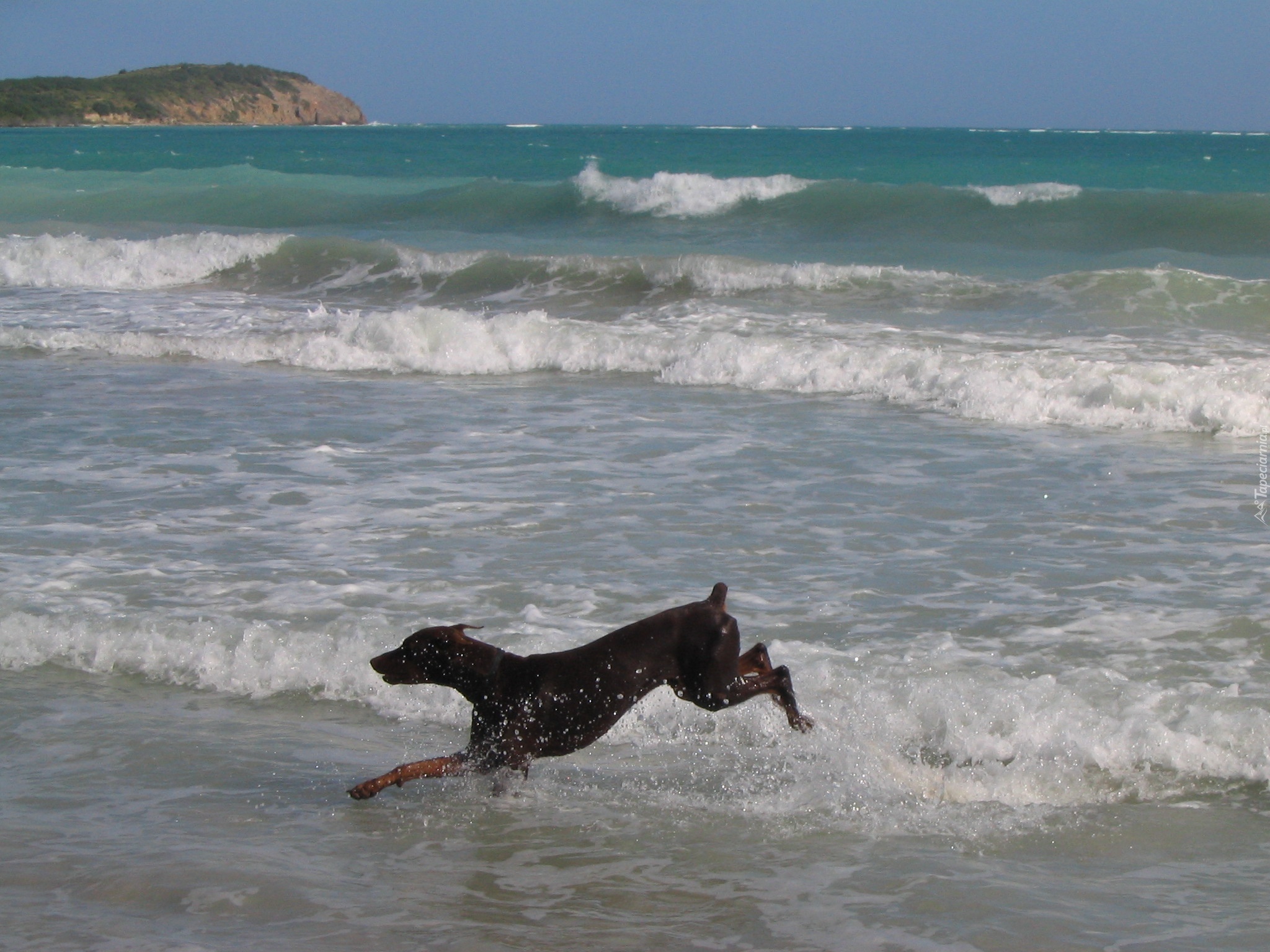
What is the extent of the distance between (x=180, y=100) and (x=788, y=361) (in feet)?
489

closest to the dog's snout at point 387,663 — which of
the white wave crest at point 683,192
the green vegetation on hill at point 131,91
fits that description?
the white wave crest at point 683,192

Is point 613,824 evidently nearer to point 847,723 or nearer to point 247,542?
point 847,723

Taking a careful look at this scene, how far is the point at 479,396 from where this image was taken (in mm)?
12297

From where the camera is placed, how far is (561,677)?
4.29 m

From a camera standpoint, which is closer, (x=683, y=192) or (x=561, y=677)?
(x=561, y=677)

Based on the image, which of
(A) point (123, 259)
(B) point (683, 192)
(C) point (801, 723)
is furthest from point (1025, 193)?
(C) point (801, 723)

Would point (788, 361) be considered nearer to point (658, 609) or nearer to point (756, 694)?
point (658, 609)

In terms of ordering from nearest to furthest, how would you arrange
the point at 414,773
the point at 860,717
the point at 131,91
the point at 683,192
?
the point at 414,773, the point at 860,717, the point at 683,192, the point at 131,91

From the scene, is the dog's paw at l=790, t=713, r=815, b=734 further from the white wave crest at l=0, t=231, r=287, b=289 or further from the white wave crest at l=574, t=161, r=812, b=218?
the white wave crest at l=574, t=161, r=812, b=218

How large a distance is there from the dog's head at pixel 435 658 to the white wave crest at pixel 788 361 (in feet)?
25.4

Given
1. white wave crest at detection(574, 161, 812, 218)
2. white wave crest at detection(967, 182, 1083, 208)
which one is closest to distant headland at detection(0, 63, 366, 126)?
white wave crest at detection(574, 161, 812, 218)

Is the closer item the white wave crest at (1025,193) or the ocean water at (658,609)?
the ocean water at (658,609)

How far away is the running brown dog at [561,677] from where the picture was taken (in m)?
4.28

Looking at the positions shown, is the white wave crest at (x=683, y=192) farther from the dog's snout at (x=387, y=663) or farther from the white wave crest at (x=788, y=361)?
the dog's snout at (x=387, y=663)
